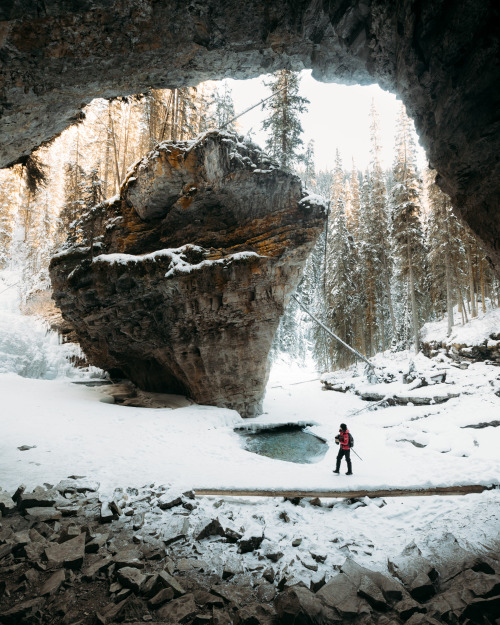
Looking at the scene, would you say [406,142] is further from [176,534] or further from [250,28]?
[176,534]

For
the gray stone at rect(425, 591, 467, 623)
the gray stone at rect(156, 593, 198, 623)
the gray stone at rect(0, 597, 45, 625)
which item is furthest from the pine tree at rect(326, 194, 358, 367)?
the gray stone at rect(0, 597, 45, 625)

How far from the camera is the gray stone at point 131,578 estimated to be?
4.01 meters

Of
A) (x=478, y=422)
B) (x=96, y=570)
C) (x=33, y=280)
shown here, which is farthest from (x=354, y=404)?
(x=33, y=280)

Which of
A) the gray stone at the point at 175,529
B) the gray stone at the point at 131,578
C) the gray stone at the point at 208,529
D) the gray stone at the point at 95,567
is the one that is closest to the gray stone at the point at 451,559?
the gray stone at the point at 208,529

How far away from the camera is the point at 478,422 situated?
12.1 metres

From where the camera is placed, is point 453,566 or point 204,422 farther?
point 204,422

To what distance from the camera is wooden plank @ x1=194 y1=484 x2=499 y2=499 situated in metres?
7.27

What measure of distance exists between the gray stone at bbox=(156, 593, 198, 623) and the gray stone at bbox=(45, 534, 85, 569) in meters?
1.53

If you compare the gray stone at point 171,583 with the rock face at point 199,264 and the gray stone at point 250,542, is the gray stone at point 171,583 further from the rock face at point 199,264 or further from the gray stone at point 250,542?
the rock face at point 199,264

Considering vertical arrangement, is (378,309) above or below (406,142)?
below

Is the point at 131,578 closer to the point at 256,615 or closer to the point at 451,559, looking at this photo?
the point at 256,615

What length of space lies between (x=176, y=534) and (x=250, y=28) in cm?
943

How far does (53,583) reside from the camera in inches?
154

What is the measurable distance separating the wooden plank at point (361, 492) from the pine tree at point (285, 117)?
2068 centimetres
